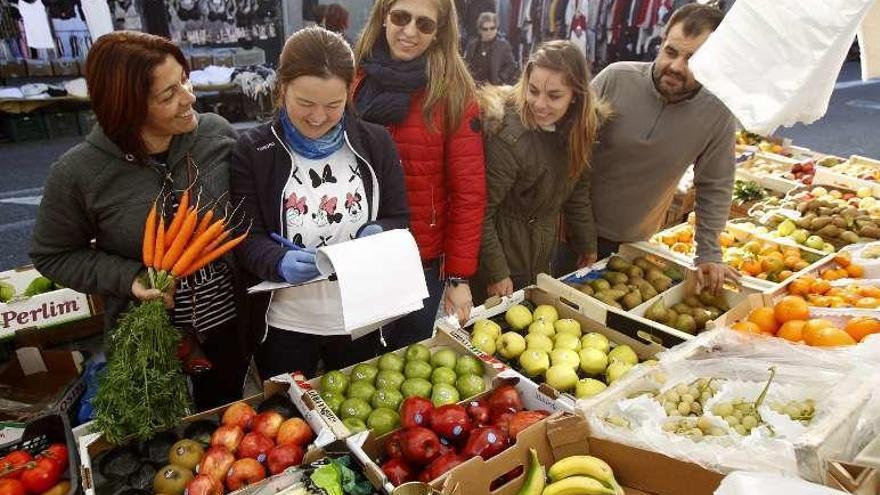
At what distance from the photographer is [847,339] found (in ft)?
6.70

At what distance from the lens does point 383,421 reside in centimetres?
184

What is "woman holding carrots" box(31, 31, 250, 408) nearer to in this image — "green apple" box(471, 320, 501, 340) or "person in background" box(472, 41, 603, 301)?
"green apple" box(471, 320, 501, 340)

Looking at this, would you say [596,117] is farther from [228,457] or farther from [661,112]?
[228,457]

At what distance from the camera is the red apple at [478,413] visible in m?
1.79

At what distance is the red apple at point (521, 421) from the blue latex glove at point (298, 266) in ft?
2.47

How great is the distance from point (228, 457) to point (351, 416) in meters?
0.39

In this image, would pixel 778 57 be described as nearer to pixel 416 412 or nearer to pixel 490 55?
pixel 416 412

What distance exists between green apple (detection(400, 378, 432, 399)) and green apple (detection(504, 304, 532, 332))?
0.53m

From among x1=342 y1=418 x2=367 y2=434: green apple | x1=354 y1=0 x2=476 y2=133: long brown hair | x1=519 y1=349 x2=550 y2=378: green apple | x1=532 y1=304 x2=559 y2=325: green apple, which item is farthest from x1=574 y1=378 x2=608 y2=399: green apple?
x1=354 y1=0 x2=476 y2=133: long brown hair

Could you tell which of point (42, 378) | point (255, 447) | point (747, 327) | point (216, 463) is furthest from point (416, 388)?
point (42, 378)

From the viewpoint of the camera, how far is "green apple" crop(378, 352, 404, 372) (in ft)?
6.81

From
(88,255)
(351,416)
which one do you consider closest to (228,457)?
(351,416)

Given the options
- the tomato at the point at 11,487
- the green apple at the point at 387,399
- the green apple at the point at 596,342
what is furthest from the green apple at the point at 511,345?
the tomato at the point at 11,487

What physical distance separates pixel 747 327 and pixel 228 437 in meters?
1.86
